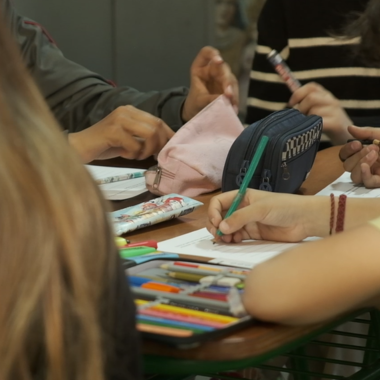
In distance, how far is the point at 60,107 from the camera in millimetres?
1643

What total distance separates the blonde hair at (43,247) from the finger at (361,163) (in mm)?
780

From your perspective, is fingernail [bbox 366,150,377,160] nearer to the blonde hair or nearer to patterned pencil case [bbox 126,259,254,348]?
patterned pencil case [bbox 126,259,254,348]

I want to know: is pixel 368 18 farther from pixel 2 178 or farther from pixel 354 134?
pixel 2 178

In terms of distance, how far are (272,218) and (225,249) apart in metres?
0.07

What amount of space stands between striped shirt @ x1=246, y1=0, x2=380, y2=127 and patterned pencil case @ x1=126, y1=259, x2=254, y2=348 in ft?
4.26

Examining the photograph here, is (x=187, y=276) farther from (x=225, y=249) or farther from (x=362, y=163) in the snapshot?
(x=362, y=163)

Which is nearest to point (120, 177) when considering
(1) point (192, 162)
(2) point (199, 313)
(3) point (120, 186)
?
(3) point (120, 186)

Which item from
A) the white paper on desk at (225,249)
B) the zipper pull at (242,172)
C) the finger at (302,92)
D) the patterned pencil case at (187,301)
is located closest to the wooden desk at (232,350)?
the patterned pencil case at (187,301)

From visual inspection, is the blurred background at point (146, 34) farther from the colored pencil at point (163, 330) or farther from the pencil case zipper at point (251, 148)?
the colored pencil at point (163, 330)

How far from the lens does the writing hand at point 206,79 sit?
1446mm

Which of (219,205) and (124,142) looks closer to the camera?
(219,205)

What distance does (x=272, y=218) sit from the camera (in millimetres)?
892

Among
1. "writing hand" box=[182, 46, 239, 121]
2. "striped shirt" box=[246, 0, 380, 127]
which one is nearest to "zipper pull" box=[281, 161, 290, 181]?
"writing hand" box=[182, 46, 239, 121]

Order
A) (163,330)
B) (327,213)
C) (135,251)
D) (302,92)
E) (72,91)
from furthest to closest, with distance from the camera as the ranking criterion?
(72,91), (302,92), (327,213), (135,251), (163,330)
